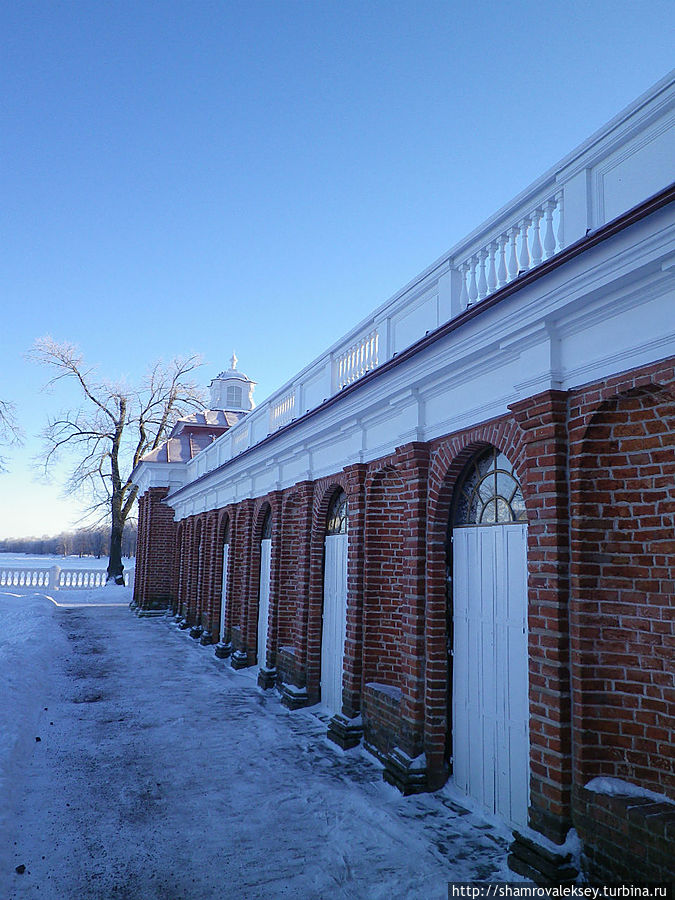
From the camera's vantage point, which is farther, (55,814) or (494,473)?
(494,473)

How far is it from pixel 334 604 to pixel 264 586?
3.77 meters

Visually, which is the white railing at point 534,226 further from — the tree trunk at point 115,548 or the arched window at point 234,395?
the tree trunk at point 115,548

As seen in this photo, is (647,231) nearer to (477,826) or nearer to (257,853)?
(477,826)

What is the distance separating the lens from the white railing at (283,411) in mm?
11680

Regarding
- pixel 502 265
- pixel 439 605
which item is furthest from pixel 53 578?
pixel 502 265

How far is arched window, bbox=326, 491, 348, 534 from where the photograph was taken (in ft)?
31.1

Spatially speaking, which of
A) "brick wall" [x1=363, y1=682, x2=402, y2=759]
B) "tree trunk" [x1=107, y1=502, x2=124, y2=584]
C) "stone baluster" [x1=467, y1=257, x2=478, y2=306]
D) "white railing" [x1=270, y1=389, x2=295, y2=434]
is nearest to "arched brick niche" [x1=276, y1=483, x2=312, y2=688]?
"white railing" [x1=270, y1=389, x2=295, y2=434]

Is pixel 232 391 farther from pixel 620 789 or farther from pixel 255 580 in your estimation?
pixel 620 789

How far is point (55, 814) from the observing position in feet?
18.0

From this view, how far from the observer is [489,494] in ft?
19.9

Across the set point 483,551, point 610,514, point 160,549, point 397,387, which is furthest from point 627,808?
point 160,549

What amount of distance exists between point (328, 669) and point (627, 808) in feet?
19.6

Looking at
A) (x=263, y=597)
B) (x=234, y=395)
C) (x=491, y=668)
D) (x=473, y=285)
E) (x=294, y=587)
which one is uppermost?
(x=234, y=395)

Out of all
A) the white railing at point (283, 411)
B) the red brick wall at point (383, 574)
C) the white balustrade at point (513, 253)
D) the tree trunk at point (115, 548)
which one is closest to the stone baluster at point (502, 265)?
the white balustrade at point (513, 253)
